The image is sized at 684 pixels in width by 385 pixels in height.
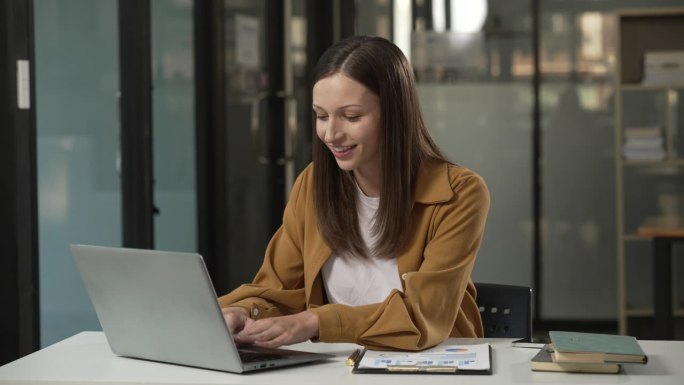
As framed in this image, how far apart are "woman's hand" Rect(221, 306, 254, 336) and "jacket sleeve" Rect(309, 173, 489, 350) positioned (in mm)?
144

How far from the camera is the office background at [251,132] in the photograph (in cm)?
326

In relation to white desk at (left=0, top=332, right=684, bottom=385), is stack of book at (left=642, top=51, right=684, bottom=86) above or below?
above

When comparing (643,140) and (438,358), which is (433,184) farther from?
(643,140)

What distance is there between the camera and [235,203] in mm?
5355

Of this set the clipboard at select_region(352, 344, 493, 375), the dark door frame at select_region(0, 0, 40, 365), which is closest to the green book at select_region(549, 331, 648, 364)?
the clipboard at select_region(352, 344, 493, 375)

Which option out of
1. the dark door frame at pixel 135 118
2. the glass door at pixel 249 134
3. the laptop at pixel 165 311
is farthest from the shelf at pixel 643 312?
the laptop at pixel 165 311

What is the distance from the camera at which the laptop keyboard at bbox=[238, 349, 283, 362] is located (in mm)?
1910

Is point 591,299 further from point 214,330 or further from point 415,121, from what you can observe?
point 214,330

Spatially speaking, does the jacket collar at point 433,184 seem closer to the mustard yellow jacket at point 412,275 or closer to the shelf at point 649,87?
the mustard yellow jacket at point 412,275

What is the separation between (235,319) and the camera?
2.14 m

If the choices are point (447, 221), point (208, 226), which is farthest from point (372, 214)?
point (208, 226)

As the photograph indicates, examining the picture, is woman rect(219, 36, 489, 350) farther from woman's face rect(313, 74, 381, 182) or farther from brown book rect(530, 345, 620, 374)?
brown book rect(530, 345, 620, 374)

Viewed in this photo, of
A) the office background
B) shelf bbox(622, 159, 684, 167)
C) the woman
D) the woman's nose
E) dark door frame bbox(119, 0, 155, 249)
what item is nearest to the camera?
the woman

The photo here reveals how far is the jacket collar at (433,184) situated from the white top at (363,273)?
12 cm
